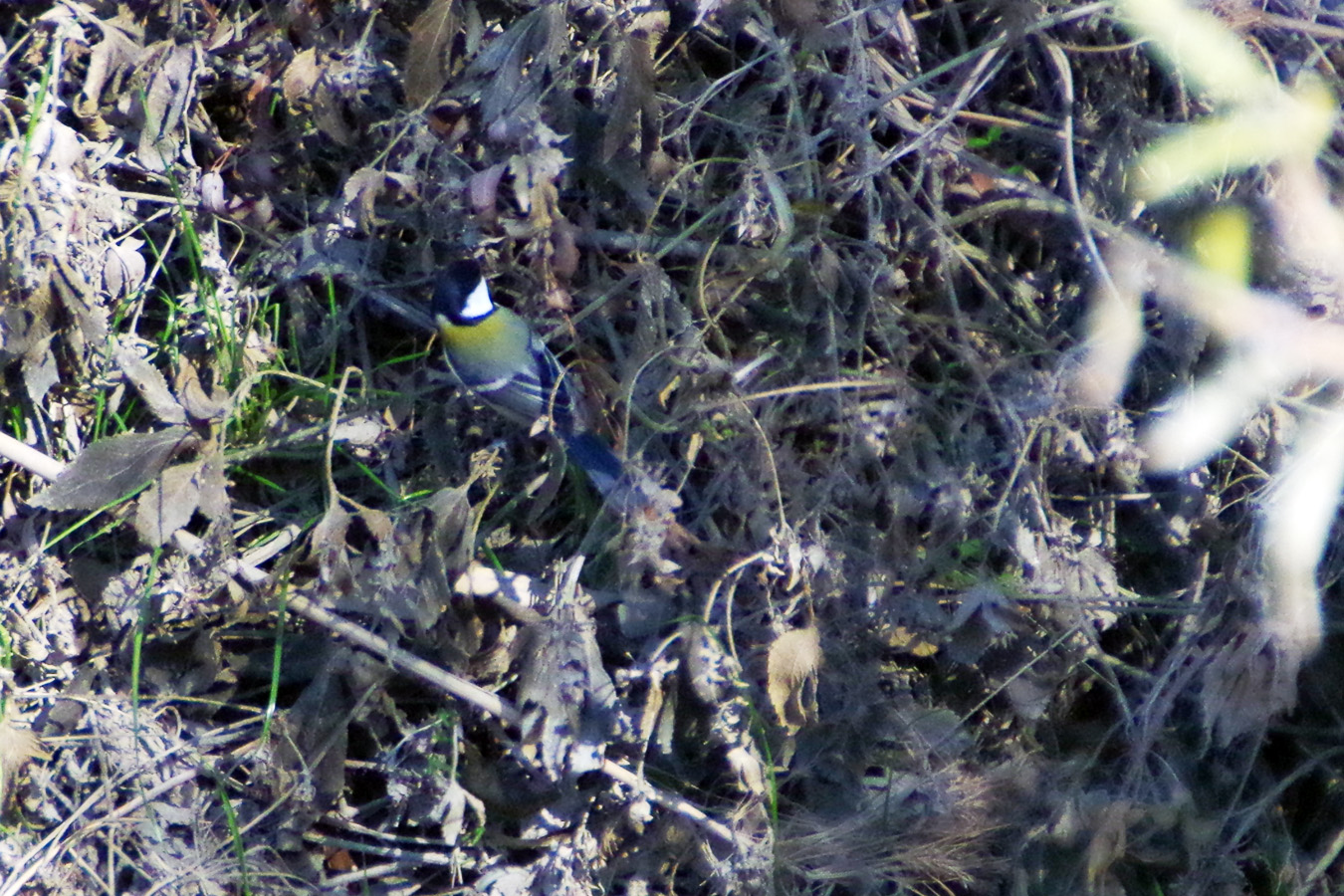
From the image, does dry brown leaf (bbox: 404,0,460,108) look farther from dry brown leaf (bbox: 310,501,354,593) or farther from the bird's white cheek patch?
dry brown leaf (bbox: 310,501,354,593)

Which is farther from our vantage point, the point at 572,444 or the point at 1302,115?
the point at 572,444

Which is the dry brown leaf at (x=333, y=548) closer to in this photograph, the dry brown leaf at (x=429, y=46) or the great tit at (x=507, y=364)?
the great tit at (x=507, y=364)

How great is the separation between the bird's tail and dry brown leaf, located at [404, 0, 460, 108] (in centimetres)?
80

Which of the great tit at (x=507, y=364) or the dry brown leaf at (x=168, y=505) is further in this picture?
the great tit at (x=507, y=364)

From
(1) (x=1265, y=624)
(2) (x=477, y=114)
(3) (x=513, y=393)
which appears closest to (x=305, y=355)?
(3) (x=513, y=393)

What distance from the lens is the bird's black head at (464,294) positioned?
2432mm

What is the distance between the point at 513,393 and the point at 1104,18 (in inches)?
62.5

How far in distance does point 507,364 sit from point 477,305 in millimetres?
155

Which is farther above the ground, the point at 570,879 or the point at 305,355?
the point at 305,355

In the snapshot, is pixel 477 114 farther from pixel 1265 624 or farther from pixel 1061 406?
pixel 1265 624

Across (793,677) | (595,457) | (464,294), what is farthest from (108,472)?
(793,677)

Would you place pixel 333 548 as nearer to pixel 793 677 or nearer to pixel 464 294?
pixel 464 294

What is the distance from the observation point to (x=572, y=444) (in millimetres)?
2391

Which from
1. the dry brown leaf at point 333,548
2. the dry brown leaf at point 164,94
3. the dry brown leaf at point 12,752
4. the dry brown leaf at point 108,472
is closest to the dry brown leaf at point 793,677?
the dry brown leaf at point 333,548
